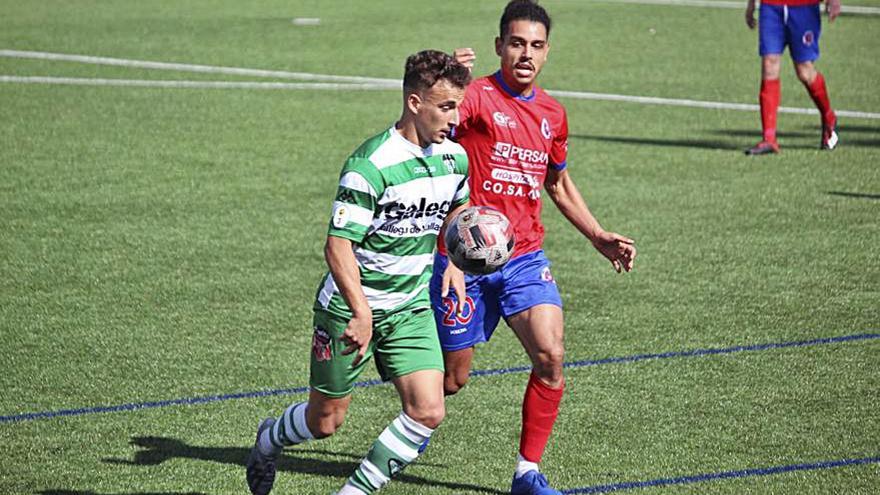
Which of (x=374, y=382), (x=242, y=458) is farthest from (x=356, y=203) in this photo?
(x=374, y=382)

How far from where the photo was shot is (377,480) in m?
6.03

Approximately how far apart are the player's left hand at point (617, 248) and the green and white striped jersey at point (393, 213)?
1.12 m

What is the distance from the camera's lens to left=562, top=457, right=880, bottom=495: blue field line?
6.95 m

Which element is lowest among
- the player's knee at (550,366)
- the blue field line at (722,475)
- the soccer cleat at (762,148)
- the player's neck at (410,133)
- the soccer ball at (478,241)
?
Answer: the soccer cleat at (762,148)

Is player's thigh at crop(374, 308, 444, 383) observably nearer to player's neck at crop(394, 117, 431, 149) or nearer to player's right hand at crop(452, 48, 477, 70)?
player's neck at crop(394, 117, 431, 149)

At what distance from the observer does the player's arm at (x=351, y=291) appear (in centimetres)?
588

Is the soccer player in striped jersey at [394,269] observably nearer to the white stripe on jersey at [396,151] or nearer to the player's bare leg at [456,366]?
the white stripe on jersey at [396,151]

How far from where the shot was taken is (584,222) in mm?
7434

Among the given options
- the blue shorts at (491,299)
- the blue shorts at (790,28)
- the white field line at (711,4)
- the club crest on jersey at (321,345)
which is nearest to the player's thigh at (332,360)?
the club crest on jersey at (321,345)

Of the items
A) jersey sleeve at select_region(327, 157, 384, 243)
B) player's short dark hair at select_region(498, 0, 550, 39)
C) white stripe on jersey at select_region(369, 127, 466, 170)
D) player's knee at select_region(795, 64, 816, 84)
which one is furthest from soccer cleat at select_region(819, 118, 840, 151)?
jersey sleeve at select_region(327, 157, 384, 243)

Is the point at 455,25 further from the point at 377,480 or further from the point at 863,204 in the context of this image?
the point at 377,480

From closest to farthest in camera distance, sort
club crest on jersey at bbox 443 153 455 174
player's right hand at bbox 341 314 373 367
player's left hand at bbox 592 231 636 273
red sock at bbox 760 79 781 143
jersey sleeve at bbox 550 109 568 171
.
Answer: player's right hand at bbox 341 314 373 367
club crest on jersey at bbox 443 153 455 174
player's left hand at bbox 592 231 636 273
jersey sleeve at bbox 550 109 568 171
red sock at bbox 760 79 781 143

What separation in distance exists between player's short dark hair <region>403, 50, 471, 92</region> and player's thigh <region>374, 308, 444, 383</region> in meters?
1.02

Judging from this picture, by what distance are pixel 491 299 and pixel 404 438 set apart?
1.34 meters
